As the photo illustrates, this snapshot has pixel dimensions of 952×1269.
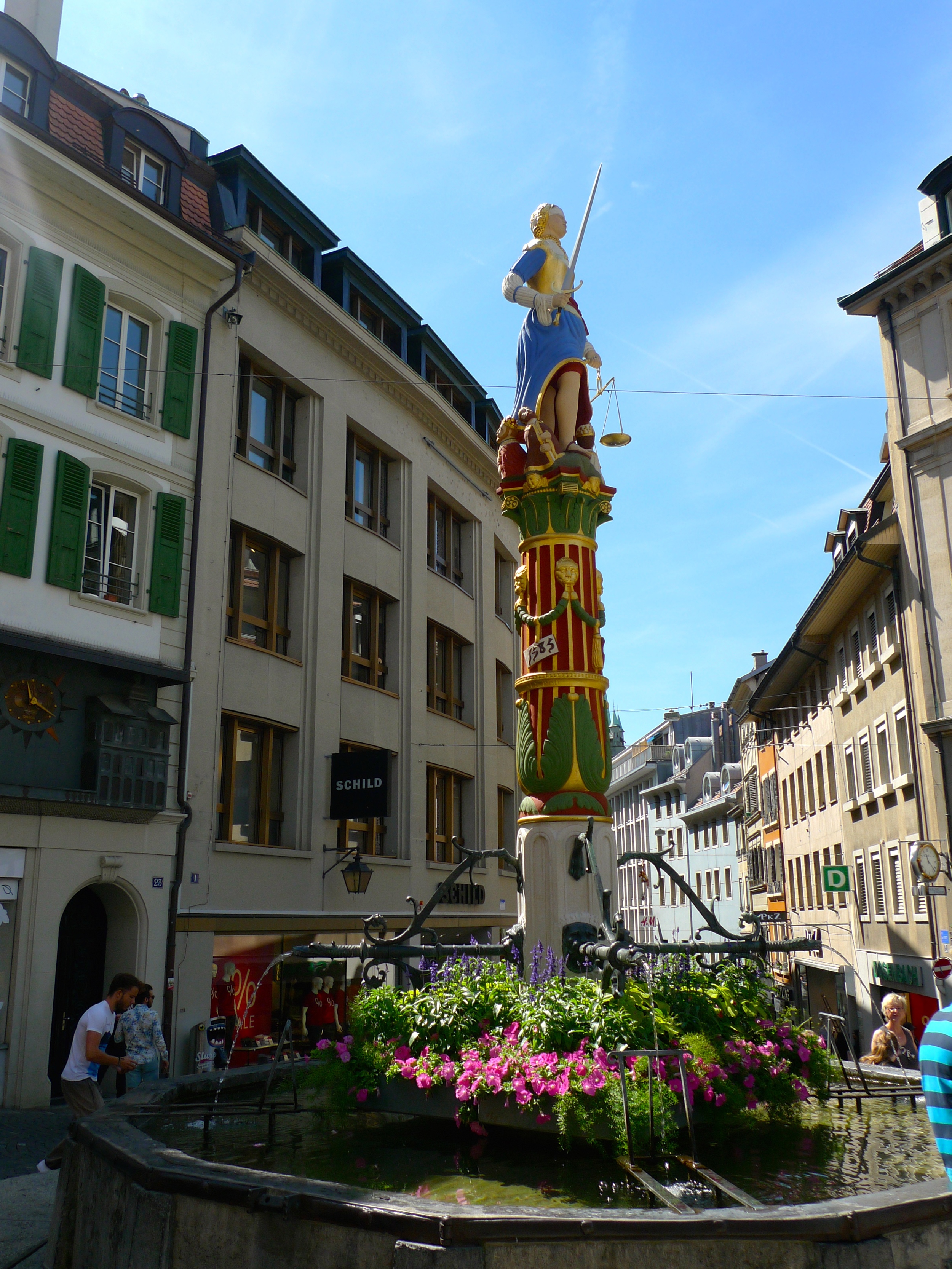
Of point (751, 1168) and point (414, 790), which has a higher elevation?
point (414, 790)

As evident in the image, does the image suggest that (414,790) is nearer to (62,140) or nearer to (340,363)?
(340,363)

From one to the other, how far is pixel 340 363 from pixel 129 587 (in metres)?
8.74

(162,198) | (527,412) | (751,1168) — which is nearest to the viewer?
(751,1168)

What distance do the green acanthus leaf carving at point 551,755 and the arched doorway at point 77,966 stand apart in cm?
897

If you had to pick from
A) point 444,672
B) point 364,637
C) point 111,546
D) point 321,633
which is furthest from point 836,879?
point 111,546

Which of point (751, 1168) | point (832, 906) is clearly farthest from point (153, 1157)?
point (832, 906)

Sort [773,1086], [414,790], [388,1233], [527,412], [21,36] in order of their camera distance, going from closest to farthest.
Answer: [388,1233]
[773,1086]
[527,412]
[21,36]
[414,790]

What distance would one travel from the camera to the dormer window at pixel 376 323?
82.0 ft

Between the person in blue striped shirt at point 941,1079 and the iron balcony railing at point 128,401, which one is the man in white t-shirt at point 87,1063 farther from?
the iron balcony railing at point 128,401

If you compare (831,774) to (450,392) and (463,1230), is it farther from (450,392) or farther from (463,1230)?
(463,1230)

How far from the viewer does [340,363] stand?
23609 mm

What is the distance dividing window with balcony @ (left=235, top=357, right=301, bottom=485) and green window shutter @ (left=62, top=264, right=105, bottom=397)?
3.63 m

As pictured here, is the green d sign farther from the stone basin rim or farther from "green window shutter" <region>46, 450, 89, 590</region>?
the stone basin rim

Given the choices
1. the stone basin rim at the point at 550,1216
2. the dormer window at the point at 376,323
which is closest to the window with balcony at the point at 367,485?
the dormer window at the point at 376,323
